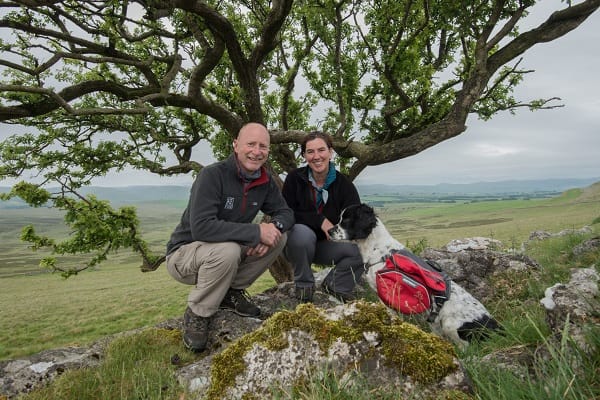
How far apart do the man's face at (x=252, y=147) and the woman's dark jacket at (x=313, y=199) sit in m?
1.38

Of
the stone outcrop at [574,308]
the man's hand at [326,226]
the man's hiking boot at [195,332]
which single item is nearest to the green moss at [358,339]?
the stone outcrop at [574,308]

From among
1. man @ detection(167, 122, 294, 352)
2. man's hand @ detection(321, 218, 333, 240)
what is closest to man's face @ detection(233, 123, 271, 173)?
man @ detection(167, 122, 294, 352)

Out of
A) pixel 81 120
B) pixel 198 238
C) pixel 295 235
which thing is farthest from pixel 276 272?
pixel 81 120

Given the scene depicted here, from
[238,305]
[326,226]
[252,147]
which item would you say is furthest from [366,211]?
[238,305]

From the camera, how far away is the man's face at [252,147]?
4.82 meters

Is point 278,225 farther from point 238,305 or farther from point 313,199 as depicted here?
point 238,305

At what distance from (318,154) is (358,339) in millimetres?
3732

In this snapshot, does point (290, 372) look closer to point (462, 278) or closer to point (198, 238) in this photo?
point (198, 238)

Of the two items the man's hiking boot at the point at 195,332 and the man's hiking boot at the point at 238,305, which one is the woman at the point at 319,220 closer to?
the man's hiking boot at the point at 238,305

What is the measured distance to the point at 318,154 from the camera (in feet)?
18.6

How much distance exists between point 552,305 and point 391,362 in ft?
4.93

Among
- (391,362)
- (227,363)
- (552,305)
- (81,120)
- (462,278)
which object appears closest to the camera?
(391,362)

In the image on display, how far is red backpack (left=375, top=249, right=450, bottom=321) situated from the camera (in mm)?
4031

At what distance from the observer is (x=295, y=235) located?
5590mm
